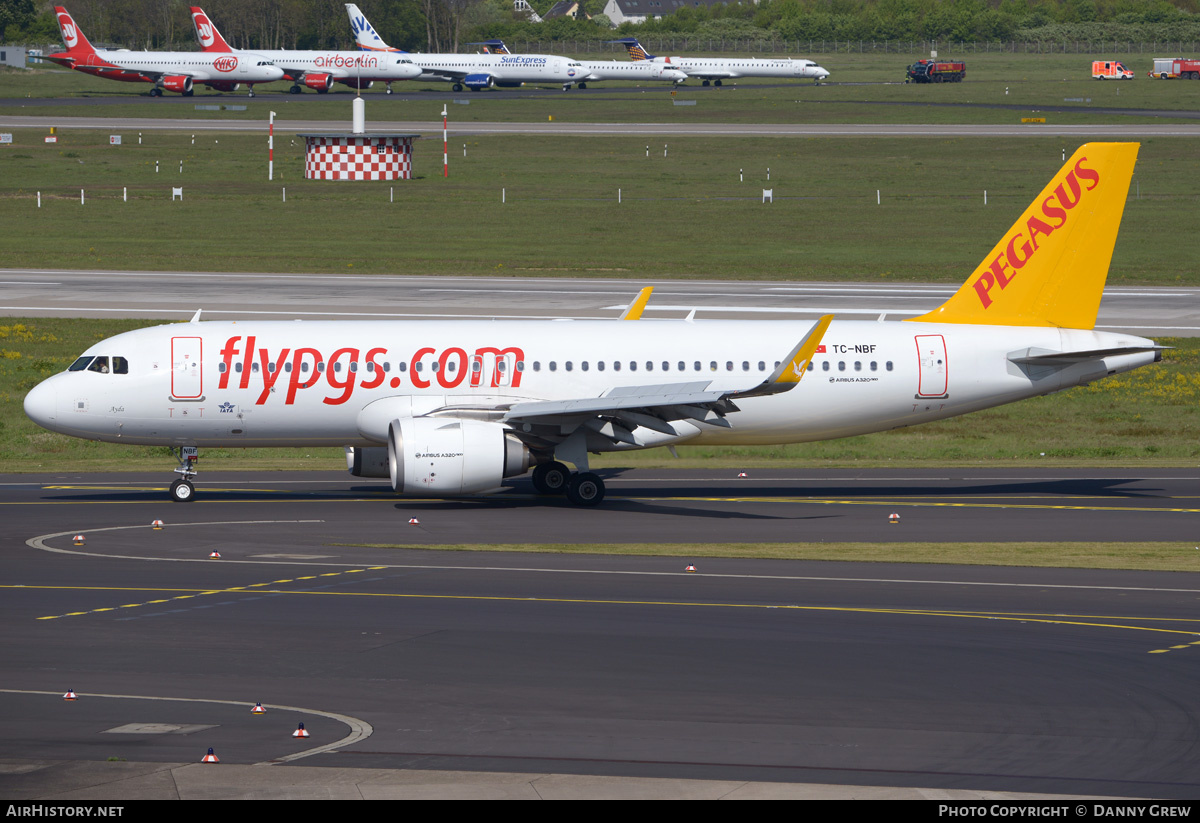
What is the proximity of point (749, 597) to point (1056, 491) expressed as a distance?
15890 mm

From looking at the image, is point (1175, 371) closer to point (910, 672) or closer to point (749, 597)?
point (749, 597)

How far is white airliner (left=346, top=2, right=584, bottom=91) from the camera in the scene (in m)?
191

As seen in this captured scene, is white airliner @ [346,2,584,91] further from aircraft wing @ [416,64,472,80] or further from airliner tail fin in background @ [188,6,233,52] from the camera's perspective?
airliner tail fin in background @ [188,6,233,52]

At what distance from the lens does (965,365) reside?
37.7 meters

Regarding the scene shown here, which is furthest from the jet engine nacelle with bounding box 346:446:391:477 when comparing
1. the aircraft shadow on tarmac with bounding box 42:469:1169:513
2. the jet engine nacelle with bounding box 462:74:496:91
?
the jet engine nacelle with bounding box 462:74:496:91

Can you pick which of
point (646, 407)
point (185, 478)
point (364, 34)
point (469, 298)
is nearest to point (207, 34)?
point (364, 34)

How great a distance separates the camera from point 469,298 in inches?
2699

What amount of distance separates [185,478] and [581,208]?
67760 mm

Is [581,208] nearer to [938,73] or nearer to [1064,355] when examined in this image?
[1064,355]

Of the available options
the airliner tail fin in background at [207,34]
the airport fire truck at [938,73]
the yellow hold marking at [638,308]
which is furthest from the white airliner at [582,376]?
the airport fire truck at [938,73]

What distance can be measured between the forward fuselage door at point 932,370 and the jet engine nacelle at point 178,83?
15735 cm

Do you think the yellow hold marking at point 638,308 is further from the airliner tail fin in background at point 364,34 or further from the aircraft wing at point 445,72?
the airliner tail fin in background at point 364,34

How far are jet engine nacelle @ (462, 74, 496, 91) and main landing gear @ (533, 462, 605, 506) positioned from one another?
15818cm

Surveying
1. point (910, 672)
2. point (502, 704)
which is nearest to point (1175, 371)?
point (910, 672)
